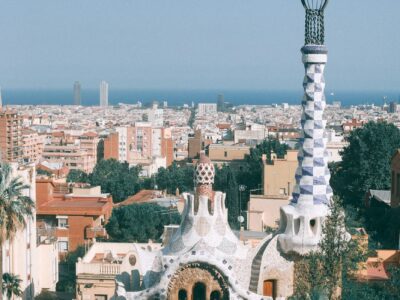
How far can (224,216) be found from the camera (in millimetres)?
19312

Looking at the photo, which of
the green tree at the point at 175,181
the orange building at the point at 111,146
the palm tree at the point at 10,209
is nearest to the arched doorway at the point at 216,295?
the palm tree at the point at 10,209

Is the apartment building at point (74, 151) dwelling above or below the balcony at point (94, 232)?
above

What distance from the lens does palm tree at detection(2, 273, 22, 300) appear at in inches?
1055

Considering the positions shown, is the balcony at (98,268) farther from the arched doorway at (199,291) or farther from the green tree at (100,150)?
the green tree at (100,150)

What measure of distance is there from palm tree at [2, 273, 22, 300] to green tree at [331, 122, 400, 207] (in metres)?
22.1

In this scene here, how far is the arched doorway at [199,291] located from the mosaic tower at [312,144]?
223 centimetres

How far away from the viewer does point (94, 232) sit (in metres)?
39.7

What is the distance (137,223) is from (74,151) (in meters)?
65.2

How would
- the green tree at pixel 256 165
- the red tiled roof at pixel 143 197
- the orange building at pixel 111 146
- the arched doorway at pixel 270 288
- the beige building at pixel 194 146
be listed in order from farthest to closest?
the orange building at pixel 111 146
the beige building at pixel 194 146
the green tree at pixel 256 165
the red tiled roof at pixel 143 197
the arched doorway at pixel 270 288

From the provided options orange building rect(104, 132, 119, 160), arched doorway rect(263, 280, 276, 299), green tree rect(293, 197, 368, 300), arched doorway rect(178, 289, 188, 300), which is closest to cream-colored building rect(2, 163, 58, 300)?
arched doorway rect(178, 289, 188, 300)

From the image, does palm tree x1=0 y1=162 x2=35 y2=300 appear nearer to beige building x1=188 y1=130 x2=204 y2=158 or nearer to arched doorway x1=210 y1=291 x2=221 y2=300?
arched doorway x1=210 y1=291 x2=221 y2=300

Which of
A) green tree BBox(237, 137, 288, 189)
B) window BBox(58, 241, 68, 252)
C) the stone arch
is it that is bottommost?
window BBox(58, 241, 68, 252)

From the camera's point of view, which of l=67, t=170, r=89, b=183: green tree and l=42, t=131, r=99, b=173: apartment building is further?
l=42, t=131, r=99, b=173: apartment building

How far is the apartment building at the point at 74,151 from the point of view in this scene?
101625 millimetres
